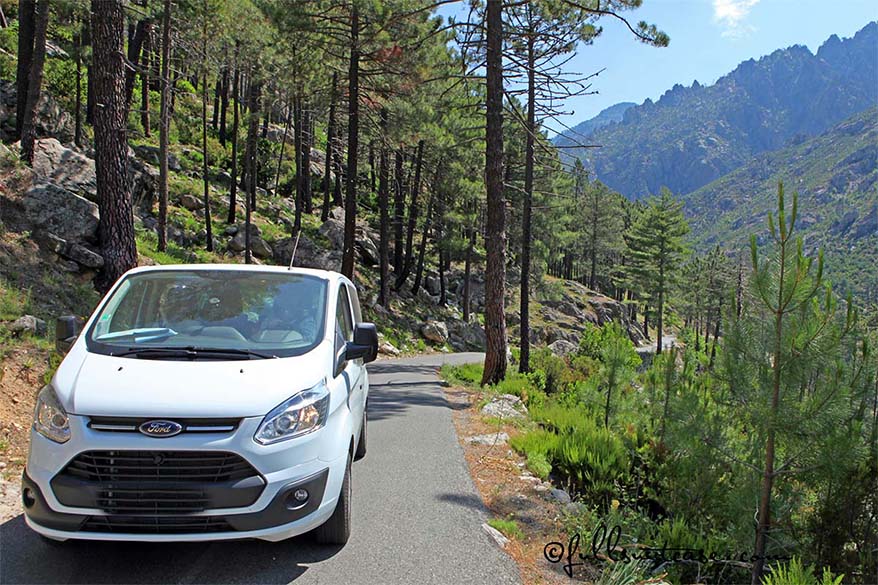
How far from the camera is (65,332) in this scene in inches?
166

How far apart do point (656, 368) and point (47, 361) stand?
813cm

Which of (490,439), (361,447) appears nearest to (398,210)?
(490,439)

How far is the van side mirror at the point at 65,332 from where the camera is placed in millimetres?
4203

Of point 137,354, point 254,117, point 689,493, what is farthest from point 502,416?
point 254,117

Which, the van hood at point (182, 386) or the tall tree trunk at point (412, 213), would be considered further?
the tall tree trunk at point (412, 213)

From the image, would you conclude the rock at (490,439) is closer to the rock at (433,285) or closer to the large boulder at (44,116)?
the large boulder at (44,116)

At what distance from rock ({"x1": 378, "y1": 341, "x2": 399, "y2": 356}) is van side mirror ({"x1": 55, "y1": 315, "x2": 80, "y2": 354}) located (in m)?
17.9

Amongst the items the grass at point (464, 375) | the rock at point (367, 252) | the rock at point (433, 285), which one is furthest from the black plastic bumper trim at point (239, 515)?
the rock at point (433, 285)

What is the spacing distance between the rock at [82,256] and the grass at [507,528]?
1092 centimetres

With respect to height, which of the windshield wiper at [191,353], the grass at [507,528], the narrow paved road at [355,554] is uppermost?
the windshield wiper at [191,353]

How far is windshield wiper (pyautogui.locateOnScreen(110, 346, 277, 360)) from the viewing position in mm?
3867

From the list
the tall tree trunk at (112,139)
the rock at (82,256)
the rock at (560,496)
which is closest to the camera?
the rock at (560,496)

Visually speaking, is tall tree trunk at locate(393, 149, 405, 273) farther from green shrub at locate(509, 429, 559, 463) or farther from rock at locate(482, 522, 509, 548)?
rock at locate(482, 522, 509, 548)

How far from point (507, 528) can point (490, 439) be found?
3173mm
